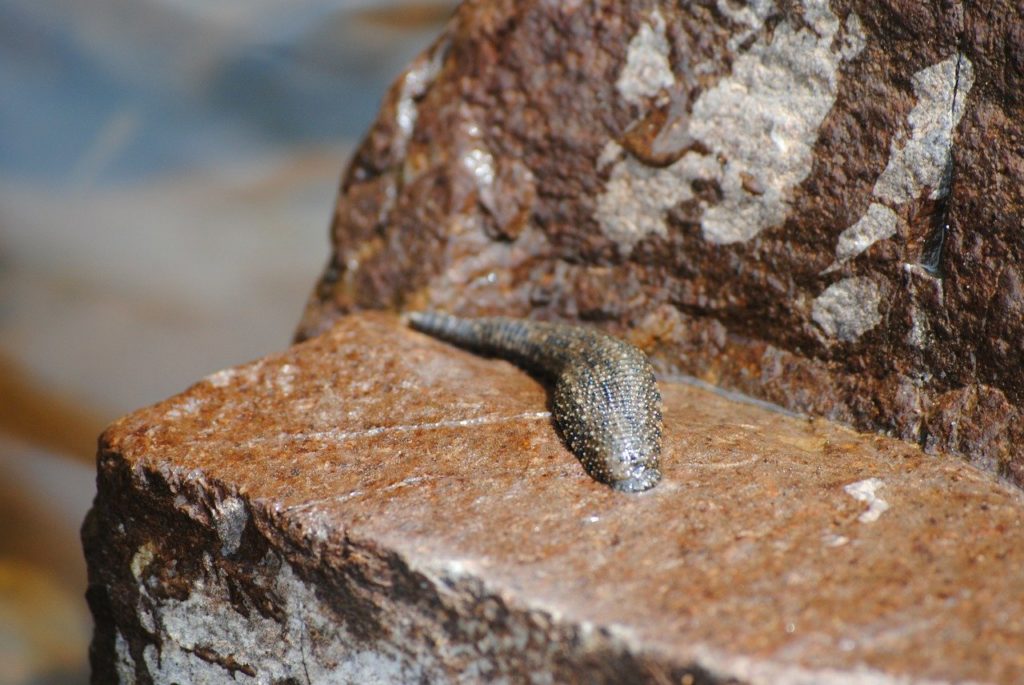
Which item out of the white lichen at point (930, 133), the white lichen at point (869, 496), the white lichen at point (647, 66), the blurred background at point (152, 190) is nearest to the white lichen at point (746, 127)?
the white lichen at point (647, 66)

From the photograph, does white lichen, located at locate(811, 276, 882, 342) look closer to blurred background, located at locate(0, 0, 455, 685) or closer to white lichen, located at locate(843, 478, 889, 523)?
white lichen, located at locate(843, 478, 889, 523)

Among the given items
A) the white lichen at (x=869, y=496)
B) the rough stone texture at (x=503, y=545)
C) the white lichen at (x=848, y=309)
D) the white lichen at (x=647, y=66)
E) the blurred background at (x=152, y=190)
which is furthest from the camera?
the blurred background at (x=152, y=190)

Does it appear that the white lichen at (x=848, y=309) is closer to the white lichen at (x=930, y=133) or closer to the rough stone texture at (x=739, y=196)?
the rough stone texture at (x=739, y=196)

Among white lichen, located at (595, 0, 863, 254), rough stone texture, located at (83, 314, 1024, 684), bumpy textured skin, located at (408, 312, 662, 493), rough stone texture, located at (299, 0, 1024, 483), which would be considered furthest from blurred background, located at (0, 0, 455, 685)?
white lichen, located at (595, 0, 863, 254)

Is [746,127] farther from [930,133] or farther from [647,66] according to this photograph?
[930,133]

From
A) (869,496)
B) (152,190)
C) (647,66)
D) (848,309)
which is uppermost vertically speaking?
(152,190)

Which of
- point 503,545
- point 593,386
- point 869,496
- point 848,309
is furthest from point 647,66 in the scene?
point 503,545

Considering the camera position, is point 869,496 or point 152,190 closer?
point 869,496
